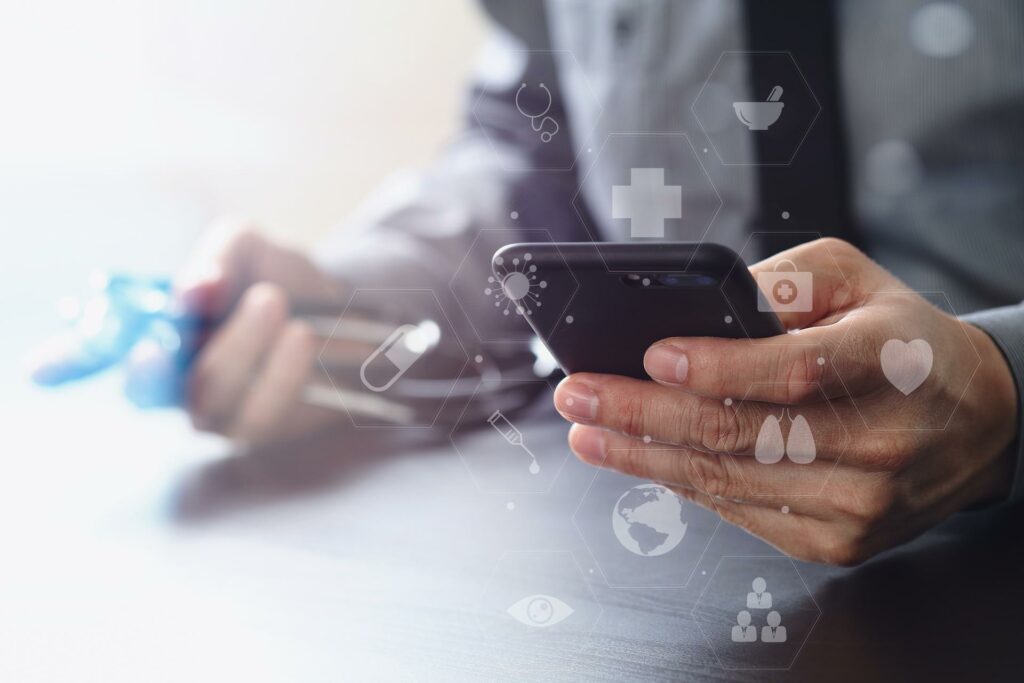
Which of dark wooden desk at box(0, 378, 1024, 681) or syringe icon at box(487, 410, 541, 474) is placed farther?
syringe icon at box(487, 410, 541, 474)

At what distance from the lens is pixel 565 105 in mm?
470

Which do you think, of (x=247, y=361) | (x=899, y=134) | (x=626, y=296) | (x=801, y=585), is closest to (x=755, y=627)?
(x=801, y=585)

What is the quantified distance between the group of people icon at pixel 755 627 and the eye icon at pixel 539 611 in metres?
0.07

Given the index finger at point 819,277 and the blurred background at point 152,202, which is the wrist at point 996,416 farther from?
the blurred background at point 152,202

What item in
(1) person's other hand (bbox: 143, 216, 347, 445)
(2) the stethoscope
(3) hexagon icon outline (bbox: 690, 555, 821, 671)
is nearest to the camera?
(3) hexagon icon outline (bbox: 690, 555, 821, 671)

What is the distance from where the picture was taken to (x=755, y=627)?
0.33m

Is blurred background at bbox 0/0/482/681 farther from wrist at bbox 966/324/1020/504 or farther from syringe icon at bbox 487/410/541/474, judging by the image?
wrist at bbox 966/324/1020/504

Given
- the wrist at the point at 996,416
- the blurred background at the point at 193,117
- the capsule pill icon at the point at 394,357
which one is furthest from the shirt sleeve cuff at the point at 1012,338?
the blurred background at the point at 193,117

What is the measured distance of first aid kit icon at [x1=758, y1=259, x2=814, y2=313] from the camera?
0.34 meters

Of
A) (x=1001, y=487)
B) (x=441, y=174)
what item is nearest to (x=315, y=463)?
(x=441, y=174)

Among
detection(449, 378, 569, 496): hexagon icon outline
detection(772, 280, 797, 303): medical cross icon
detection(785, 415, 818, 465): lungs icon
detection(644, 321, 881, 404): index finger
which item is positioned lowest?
detection(449, 378, 569, 496): hexagon icon outline

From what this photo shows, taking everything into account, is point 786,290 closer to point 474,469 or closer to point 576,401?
point 576,401

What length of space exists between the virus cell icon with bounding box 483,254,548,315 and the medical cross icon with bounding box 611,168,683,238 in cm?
5

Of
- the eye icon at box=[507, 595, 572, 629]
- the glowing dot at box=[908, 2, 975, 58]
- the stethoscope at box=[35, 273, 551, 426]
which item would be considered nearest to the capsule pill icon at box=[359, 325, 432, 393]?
the stethoscope at box=[35, 273, 551, 426]
